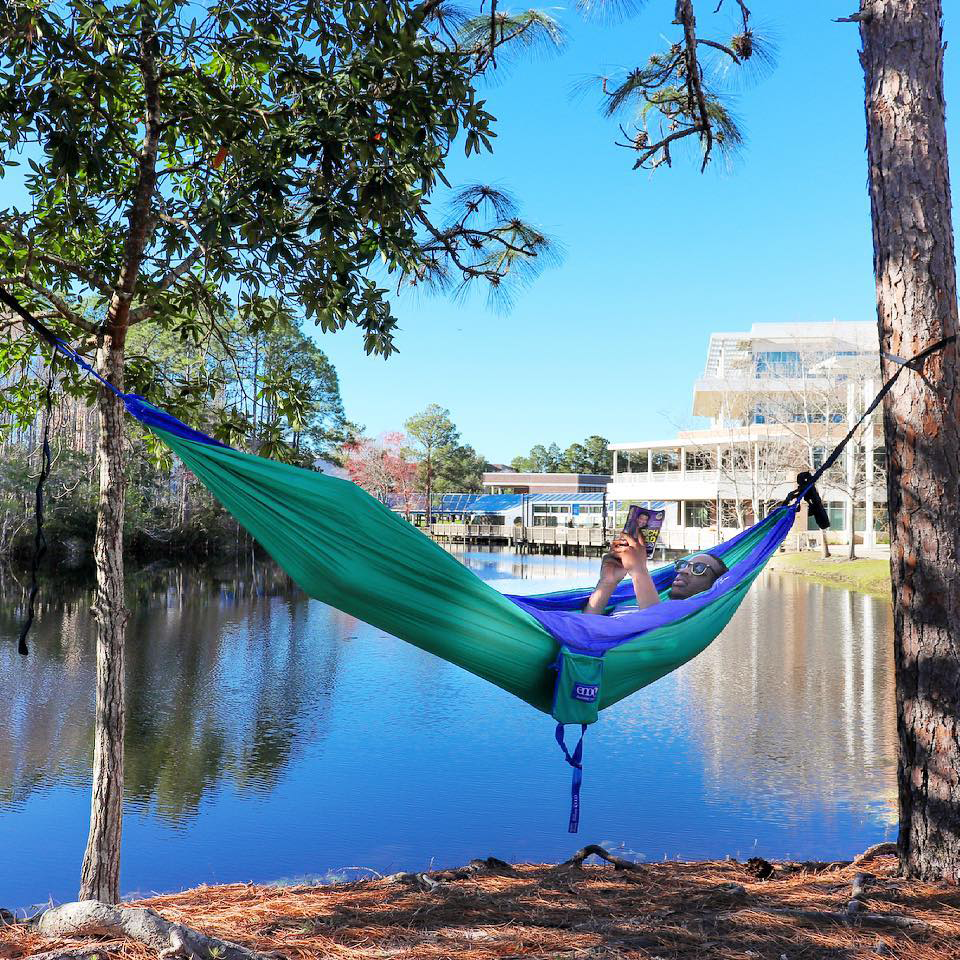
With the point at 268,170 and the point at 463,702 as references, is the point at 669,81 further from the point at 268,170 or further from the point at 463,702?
the point at 463,702

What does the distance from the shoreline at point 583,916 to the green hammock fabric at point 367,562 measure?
2.31ft

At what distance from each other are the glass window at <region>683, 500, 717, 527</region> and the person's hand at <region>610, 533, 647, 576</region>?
75.8 ft

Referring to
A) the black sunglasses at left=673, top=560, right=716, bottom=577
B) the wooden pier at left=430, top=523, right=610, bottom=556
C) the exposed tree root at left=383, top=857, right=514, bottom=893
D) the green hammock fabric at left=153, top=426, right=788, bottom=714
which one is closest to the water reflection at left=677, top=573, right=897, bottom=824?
the exposed tree root at left=383, top=857, right=514, bottom=893

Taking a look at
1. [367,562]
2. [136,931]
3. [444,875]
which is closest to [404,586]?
[367,562]

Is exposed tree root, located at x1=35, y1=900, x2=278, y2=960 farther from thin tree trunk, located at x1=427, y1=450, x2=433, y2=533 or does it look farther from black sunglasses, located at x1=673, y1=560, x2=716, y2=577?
thin tree trunk, located at x1=427, y1=450, x2=433, y2=533

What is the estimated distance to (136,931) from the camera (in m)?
1.91

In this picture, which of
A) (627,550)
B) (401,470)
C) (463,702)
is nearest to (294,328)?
(401,470)

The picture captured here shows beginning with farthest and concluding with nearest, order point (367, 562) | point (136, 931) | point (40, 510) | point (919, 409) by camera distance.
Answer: point (40, 510), point (919, 409), point (367, 562), point (136, 931)

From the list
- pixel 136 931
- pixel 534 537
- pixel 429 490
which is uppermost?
pixel 429 490

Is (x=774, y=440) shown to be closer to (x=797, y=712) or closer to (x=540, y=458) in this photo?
(x=797, y=712)

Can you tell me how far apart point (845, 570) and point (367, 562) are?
586 inches

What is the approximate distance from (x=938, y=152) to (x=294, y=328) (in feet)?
62.5

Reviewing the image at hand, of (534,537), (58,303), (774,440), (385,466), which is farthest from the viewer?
(385,466)

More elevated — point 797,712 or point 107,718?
point 107,718
